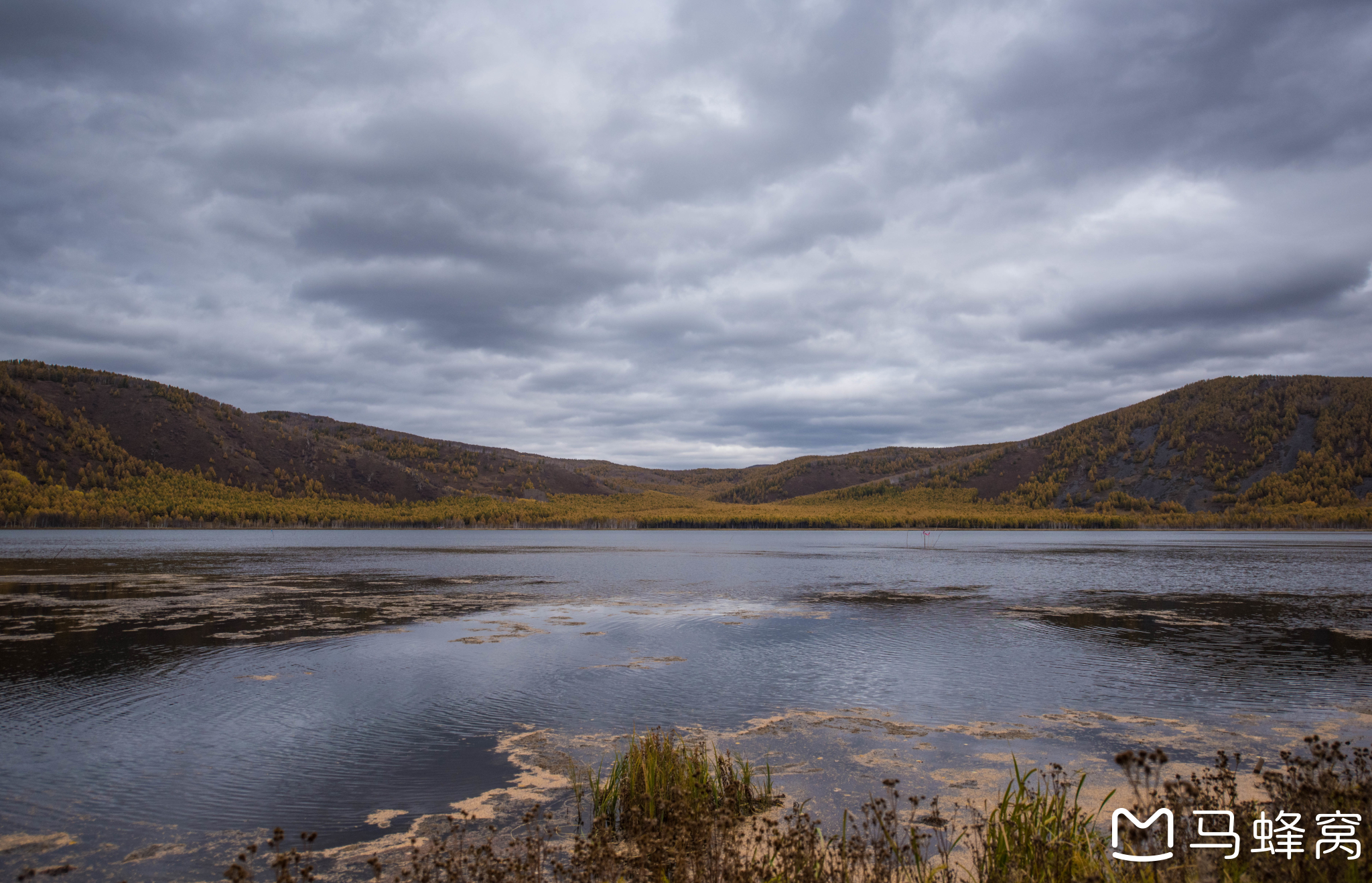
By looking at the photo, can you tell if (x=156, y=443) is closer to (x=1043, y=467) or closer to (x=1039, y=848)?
(x=1039, y=848)

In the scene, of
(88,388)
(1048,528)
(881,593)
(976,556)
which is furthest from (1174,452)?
(88,388)

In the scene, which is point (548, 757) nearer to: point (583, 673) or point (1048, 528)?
point (583, 673)

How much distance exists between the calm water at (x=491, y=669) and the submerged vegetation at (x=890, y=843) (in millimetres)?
2175

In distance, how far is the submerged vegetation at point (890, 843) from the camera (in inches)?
191

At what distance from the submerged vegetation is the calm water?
218cm

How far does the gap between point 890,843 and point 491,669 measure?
37.4ft

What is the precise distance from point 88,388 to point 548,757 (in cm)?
21295

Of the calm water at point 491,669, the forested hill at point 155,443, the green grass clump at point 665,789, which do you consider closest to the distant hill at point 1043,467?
the forested hill at point 155,443

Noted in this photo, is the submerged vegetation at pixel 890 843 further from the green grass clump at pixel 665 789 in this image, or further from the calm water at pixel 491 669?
the calm water at pixel 491 669

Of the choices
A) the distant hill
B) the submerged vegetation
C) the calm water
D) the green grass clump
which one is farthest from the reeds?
the distant hill

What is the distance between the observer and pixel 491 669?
15406 mm

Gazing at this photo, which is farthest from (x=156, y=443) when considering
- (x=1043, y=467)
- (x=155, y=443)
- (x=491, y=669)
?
(x=1043, y=467)

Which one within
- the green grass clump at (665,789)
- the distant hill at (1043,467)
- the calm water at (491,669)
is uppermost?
the distant hill at (1043,467)

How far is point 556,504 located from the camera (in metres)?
194
